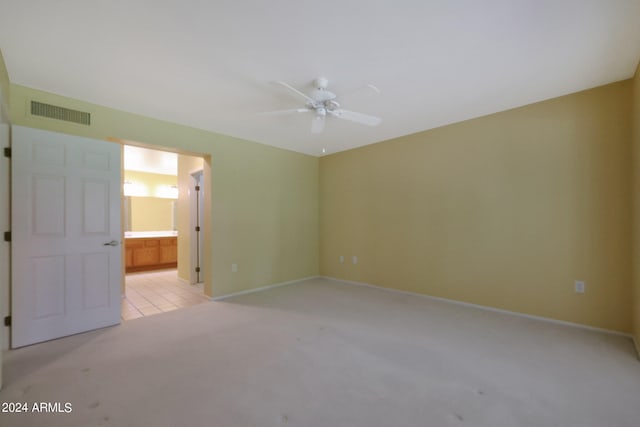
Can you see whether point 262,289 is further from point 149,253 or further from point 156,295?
point 149,253

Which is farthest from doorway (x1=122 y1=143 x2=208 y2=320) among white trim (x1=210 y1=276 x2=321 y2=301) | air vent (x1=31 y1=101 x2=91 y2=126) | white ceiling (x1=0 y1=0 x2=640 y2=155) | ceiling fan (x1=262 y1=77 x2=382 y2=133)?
ceiling fan (x1=262 y1=77 x2=382 y2=133)

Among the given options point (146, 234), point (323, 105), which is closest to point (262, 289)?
point (323, 105)

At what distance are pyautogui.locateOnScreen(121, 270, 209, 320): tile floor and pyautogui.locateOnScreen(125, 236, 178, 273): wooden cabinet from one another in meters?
0.42

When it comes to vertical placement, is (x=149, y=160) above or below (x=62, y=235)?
above

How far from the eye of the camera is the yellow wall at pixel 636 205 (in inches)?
94.6

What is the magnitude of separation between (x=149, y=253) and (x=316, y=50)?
6.17 m

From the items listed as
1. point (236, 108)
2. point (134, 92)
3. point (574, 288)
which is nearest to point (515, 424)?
point (574, 288)

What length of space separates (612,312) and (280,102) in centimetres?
404

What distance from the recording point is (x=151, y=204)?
23.7ft

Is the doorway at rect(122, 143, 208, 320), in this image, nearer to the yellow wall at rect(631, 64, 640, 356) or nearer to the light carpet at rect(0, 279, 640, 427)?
the light carpet at rect(0, 279, 640, 427)

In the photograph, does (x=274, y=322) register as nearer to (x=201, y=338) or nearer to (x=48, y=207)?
(x=201, y=338)

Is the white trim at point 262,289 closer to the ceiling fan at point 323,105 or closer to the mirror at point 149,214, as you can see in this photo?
the ceiling fan at point 323,105

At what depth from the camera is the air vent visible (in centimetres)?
274

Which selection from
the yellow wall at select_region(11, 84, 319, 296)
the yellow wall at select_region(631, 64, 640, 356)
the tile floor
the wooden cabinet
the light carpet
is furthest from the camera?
the wooden cabinet
